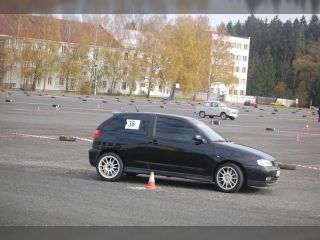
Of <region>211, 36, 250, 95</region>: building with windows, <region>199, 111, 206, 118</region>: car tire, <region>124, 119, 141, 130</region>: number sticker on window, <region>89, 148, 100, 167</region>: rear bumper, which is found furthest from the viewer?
<region>211, 36, 250, 95</region>: building with windows

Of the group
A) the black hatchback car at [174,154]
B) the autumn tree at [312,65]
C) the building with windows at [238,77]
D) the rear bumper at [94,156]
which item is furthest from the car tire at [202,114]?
the building with windows at [238,77]

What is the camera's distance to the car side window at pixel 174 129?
12.5 m

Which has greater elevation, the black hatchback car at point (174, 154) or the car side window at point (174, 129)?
the car side window at point (174, 129)

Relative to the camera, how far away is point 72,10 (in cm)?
278

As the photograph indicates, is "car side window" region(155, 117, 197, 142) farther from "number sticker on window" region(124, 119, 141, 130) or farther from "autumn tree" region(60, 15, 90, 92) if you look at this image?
"autumn tree" region(60, 15, 90, 92)

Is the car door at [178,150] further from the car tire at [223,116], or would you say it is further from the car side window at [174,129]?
the car tire at [223,116]

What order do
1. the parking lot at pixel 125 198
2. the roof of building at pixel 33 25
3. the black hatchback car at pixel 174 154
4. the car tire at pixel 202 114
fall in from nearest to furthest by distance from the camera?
the roof of building at pixel 33 25
the parking lot at pixel 125 198
the black hatchback car at pixel 174 154
the car tire at pixel 202 114

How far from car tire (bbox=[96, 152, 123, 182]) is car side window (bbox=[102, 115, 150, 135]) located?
0.70m

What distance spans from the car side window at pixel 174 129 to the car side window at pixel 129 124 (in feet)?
1.02

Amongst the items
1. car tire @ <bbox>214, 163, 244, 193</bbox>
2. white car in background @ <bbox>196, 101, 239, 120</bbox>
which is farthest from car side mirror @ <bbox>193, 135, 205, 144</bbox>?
white car in background @ <bbox>196, 101, 239, 120</bbox>

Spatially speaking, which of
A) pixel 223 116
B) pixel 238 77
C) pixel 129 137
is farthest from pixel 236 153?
pixel 238 77

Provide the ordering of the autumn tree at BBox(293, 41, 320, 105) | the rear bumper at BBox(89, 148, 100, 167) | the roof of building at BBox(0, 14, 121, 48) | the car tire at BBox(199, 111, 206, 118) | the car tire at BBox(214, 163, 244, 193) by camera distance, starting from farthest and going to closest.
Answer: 1. the car tire at BBox(199, 111, 206, 118)
2. the autumn tree at BBox(293, 41, 320, 105)
3. the rear bumper at BBox(89, 148, 100, 167)
4. the car tire at BBox(214, 163, 244, 193)
5. the roof of building at BBox(0, 14, 121, 48)

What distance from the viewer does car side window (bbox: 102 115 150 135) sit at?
42.0 feet
